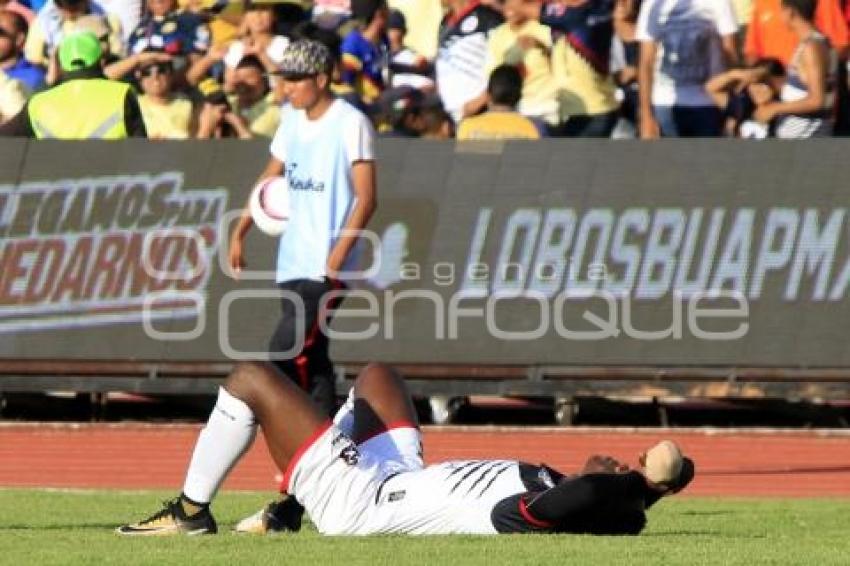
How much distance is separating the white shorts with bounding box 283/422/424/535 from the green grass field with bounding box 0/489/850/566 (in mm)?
104

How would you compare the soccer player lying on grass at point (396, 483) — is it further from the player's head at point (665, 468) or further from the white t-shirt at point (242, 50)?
the white t-shirt at point (242, 50)

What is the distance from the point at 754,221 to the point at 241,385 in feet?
26.0

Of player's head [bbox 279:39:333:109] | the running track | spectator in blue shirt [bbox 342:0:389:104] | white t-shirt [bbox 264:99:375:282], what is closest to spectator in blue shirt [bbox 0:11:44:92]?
spectator in blue shirt [bbox 342:0:389:104]

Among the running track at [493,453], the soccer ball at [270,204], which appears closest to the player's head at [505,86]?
the running track at [493,453]

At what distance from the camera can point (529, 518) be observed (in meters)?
9.32

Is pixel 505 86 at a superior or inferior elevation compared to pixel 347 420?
inferior

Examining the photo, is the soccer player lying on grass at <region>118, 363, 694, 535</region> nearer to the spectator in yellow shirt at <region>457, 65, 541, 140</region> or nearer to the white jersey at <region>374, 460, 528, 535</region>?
the white jersey at <region>374, 460, 528, 535</region>

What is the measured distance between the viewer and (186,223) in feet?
57.7

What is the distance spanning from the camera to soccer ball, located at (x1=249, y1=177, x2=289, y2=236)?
1277cm

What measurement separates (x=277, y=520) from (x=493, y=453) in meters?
5.38

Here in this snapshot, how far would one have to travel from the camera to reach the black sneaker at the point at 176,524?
32.6ft

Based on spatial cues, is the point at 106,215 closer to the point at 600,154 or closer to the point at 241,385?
the point at 600,154

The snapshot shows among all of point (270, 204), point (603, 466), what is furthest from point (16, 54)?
point (603, 466)

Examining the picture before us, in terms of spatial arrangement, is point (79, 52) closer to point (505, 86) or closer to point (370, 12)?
point (505, 86)
